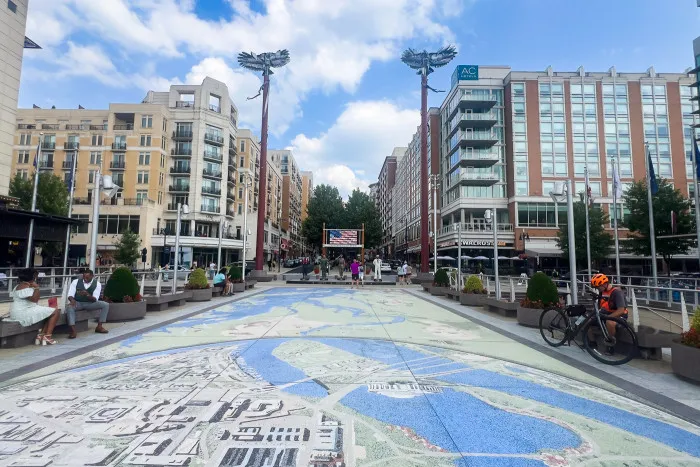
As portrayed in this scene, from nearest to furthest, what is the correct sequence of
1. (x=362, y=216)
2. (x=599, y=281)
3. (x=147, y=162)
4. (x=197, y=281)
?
(x=599, y=281), (x=197, y=281), (x=147, y=162), (x=362, y=216)

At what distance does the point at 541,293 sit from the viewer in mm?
9477

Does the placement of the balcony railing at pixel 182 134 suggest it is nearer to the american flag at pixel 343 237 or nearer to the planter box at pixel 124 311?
the american flag at pixel 343 237

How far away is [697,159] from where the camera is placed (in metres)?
19.9

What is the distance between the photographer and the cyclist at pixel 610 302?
6.34 metres

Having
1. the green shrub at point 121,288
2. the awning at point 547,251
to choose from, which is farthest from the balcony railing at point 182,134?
the awning at point 547,251

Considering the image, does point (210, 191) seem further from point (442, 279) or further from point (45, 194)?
point (442, 279)

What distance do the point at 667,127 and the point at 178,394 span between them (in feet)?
197

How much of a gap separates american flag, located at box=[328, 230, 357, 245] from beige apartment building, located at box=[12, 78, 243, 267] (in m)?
22.7

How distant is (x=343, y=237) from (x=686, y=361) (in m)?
27.7

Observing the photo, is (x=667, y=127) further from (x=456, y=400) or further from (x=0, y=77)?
(x=0, y=77)

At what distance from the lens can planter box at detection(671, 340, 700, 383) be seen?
199 inches

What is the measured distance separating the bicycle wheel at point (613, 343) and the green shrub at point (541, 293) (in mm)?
2598

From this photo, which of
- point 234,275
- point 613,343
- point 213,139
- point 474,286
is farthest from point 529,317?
point 213,139

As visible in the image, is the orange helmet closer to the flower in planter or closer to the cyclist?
the cyclist
